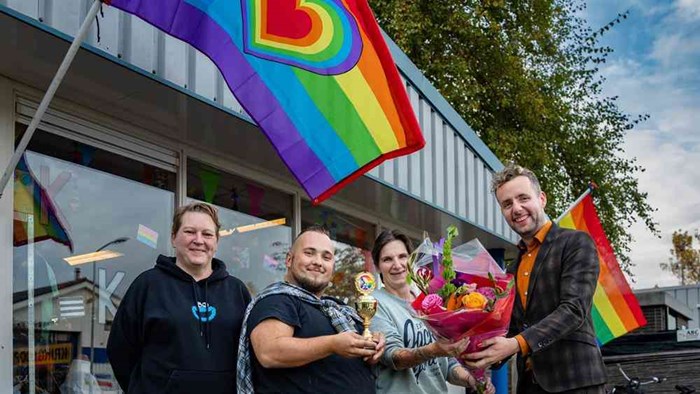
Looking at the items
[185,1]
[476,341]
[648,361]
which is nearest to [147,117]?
[185,1]

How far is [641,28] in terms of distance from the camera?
21500 mm

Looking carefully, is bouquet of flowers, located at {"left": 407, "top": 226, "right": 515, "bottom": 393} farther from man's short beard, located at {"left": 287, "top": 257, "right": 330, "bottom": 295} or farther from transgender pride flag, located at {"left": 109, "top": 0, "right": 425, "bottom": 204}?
transgender pride flag, located at {"left": 109, "top": 0, "right": 425, "bottom": 204}

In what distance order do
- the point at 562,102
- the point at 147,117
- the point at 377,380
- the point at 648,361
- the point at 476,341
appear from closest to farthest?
the point at 476,341, the point at 377,380, the point at 147,117, the point at 648,361, the point at 562,102

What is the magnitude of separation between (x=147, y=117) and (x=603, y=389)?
2.92m

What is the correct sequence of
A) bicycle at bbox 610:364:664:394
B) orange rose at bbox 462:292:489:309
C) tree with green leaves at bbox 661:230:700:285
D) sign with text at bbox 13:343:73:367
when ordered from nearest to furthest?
orange rose at bbox 462:292:489:309, sign with text at bbox 13:343:73:367, bicycle at bbox 610:364:664:394, tree with green leaves at bbox 661:230:700:285

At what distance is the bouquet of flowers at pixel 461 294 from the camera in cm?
316

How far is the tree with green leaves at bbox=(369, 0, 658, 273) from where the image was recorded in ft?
53.7

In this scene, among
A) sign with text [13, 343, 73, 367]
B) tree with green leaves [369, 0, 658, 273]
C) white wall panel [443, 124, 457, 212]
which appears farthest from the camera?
tree with green leaves [369, 0, 658, 273]

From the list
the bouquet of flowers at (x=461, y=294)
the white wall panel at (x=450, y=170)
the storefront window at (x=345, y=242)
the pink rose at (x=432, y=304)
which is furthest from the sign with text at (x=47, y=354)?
the white wall panel at (x=450, y=170)

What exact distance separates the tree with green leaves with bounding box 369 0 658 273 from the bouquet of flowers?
12528 mm

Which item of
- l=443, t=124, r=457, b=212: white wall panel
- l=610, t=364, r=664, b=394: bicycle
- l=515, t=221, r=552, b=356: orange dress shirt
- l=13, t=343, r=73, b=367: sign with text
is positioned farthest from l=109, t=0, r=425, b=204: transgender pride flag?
l=610, t=364, r=664, b=394: bicycle

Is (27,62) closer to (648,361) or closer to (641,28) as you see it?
(648,361)

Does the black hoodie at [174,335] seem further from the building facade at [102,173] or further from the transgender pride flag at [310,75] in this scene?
the building facade at [102,173]

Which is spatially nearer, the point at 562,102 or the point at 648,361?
the point at 648,361
